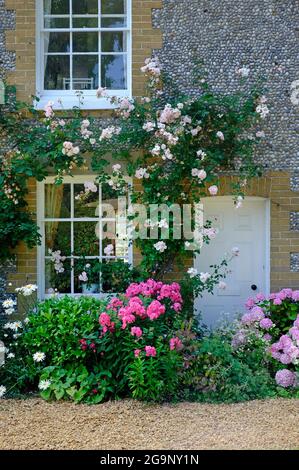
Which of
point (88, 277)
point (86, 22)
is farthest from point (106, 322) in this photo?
point (86, 22)

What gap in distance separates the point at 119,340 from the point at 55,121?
2847mm

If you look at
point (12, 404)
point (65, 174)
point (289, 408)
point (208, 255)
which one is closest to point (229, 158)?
point (208, 255)

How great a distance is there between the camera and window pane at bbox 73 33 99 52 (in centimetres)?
696

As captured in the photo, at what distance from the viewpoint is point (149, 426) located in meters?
4.55

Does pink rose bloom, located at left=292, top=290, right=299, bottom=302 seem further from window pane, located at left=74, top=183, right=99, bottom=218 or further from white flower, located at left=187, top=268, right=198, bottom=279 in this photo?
window pane, located at left=74, top=183, right=99, bottom=218

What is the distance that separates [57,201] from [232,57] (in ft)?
9.64

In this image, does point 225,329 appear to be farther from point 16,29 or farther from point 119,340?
point 16,29

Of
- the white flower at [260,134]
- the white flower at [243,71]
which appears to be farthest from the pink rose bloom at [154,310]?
the white flower at [243,71]

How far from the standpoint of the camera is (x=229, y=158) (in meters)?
6.69

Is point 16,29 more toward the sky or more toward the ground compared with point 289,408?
more toward the sky

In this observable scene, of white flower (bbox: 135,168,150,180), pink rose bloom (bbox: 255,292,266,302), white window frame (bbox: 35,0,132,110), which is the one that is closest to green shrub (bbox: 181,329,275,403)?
pink rose bloom (bbox: 255,292,266,302)

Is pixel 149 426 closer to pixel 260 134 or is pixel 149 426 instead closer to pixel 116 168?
pixel 116 168

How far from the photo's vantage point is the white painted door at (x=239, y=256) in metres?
6.99

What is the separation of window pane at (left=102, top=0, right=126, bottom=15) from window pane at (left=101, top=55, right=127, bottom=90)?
22.3 inches
